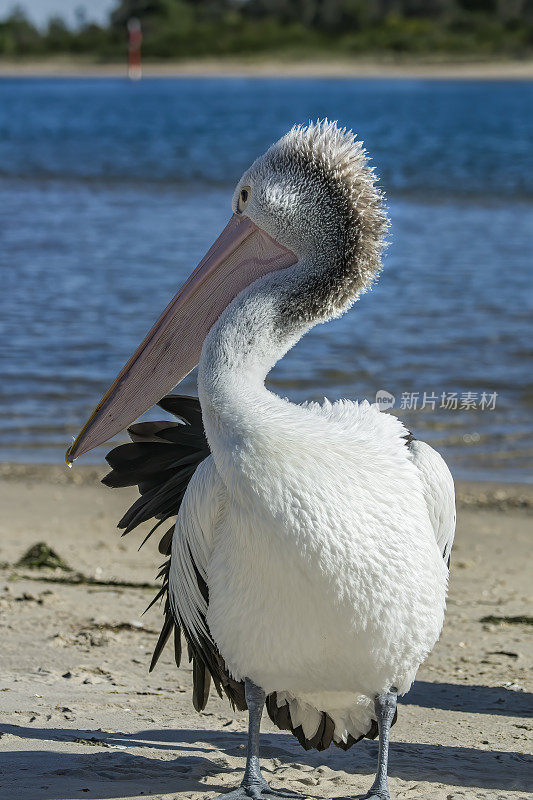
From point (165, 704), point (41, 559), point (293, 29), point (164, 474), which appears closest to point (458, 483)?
point (41, 559)

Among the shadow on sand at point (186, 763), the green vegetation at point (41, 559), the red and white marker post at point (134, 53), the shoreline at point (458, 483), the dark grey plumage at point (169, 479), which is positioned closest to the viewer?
the shadow on sand at point (186, 763)

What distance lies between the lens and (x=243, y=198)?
10.2 feet

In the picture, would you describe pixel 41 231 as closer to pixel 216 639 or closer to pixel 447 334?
pixel 447 334

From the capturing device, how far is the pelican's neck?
277 centimetres

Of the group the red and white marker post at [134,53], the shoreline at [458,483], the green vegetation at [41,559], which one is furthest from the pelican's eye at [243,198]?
the red and white marker post at [134,53]

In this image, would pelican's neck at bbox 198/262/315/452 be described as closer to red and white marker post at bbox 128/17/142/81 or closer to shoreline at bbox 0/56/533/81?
shoreline at bbox 0/56/533/81

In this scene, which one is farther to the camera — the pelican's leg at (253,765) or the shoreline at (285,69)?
the shoreline at (285,69)

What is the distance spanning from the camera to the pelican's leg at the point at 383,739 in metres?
2.97

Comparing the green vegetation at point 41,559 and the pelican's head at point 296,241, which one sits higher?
the pelican's head at point 296,241

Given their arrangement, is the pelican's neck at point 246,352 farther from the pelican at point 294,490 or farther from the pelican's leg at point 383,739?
the pelican's leg at point 383,739

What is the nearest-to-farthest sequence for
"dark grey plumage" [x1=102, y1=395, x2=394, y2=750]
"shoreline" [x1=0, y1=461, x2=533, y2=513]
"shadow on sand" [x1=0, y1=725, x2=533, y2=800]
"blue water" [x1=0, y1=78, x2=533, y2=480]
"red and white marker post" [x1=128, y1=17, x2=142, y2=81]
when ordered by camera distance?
"shadow on sand" [x1=0, y1=725, x2=533, y2=800] < "dark grey plumage" [x1=102, y1=395, x2=394, y2=750] < "shoreline" [x1=0, y1=461, x2=533, y2=513] < "blue water" [x1=0, y1=78, x2=533, y2=480] < "red and white marker post" [x1=128, y1=17, x2=142, y2=81]

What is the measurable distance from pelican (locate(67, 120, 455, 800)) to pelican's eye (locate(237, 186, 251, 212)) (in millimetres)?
14

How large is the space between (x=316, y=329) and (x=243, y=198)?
6376 mm

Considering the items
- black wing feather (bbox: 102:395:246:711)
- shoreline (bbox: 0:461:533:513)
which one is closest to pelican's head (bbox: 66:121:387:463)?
black wing feather (bbox: 102:395:246:711)
